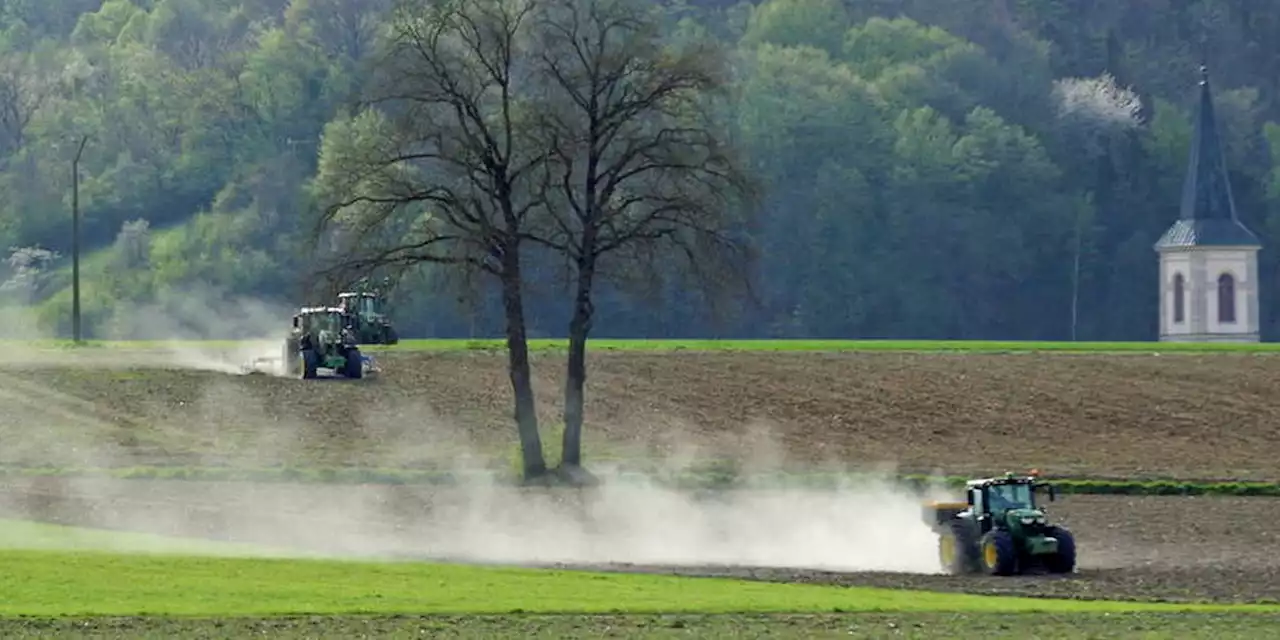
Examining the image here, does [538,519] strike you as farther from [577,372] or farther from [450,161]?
[450,161]

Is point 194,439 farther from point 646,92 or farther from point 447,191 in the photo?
point 646,92

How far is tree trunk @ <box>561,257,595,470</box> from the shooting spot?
6475cm

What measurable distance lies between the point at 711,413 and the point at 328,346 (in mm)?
11936

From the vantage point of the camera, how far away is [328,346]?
81750 millimetres

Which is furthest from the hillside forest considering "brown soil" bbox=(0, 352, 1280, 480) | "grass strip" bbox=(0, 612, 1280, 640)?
"grass strip" bbox=(0, 612, 1280, 640)

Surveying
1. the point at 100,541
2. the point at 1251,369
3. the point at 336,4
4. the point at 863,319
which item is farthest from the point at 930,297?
the point at 100,541

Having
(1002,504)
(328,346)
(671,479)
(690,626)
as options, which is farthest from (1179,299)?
(690,626)

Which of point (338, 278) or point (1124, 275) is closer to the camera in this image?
point (338, 278)

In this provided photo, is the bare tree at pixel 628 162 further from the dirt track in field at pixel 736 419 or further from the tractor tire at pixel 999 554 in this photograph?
the tractor tire at pixel 999 554

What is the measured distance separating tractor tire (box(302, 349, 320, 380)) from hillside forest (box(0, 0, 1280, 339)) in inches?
2200

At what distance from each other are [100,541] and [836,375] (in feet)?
138

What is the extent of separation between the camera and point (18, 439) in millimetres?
68438

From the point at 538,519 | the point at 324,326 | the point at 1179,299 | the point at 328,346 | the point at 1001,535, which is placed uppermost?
the point at 1179,299

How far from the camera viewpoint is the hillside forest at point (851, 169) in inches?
5989
